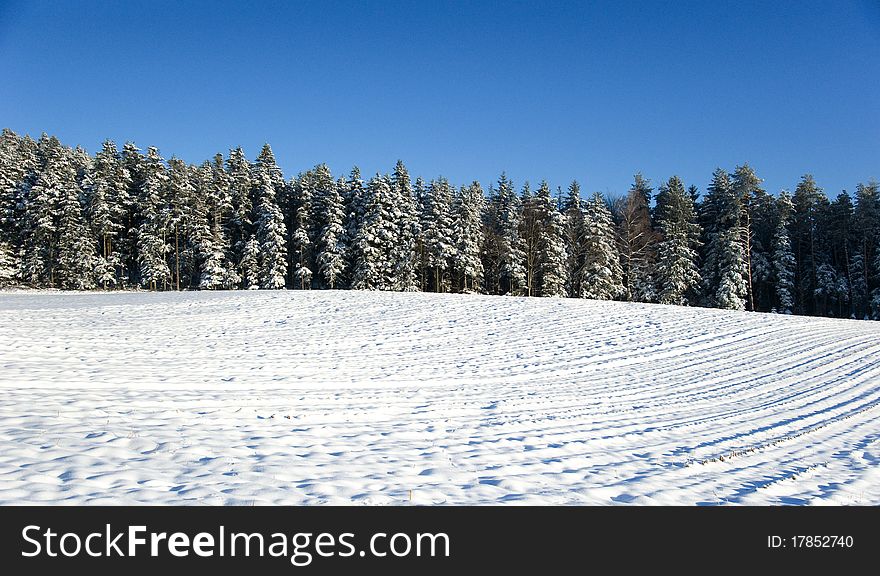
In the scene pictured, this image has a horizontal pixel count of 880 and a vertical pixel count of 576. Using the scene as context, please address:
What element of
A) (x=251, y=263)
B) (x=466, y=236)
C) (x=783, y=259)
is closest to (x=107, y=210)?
(x=251, y=263)

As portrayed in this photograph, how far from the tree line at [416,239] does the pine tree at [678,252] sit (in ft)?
0.56

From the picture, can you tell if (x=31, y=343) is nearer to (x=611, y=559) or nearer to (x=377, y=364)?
(x=377, y=364)

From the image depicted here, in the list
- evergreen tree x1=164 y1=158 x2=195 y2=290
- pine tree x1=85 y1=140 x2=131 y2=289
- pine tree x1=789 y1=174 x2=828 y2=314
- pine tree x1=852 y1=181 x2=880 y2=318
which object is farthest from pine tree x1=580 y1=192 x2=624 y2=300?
pine tree x1=85 y1=140 x2=131 y2=289

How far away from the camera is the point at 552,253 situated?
47375 millimetres

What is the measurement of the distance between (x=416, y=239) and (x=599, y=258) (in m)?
17.9

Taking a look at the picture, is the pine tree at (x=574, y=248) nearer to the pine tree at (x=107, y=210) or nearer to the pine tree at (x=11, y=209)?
the pine tree at (x=107, y=210)

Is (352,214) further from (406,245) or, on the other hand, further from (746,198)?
(746,198)

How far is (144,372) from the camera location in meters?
11.9

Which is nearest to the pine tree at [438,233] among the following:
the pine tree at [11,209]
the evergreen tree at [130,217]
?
the evergreen tree at [130,217]

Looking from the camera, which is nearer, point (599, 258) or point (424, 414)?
point (424, 414)

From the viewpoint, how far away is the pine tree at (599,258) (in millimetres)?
46719

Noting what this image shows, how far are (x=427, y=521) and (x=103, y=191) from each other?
55.3m

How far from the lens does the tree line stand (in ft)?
152

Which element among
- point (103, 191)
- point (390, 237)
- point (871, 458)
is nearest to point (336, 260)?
point (390, 237)
